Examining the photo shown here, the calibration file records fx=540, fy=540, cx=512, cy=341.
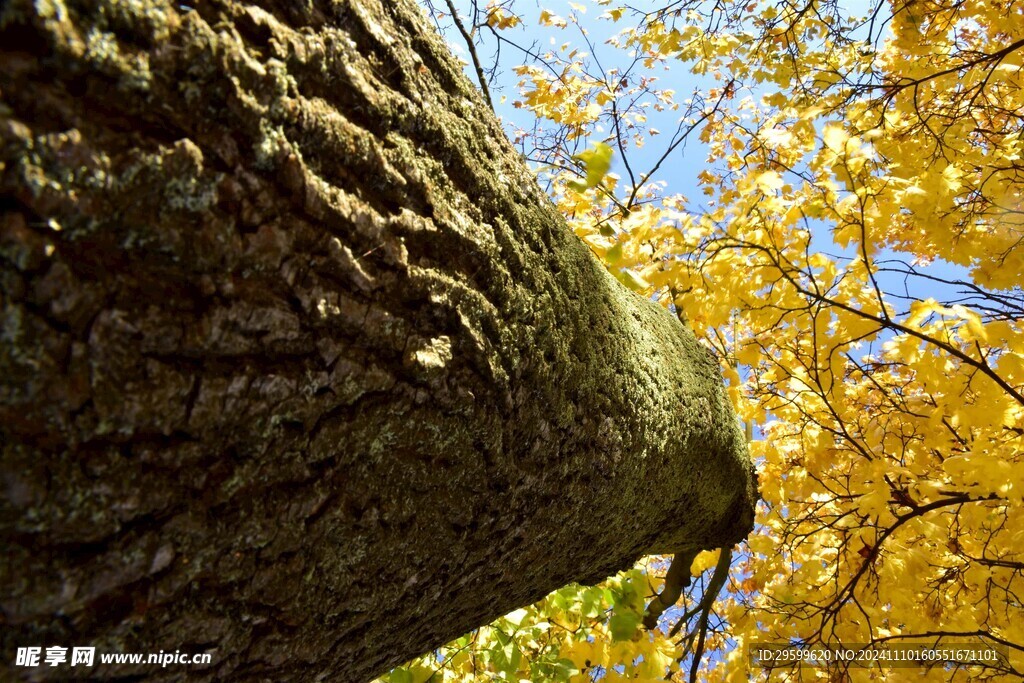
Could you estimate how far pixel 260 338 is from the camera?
0.63m

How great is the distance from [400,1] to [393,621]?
107cm

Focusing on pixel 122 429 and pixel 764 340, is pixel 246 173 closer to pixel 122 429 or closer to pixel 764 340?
pixel 122 429

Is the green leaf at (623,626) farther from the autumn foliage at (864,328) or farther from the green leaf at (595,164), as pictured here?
the green leaf at (595,164)

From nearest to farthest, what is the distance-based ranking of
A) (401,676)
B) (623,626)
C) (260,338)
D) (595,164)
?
1. (260,338)
2. (595,164)
3. (401,676)
4. (623,626)

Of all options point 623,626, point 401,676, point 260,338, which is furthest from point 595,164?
point 401,676

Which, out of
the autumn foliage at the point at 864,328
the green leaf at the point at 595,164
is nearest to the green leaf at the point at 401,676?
the autumn foliage at the point at 864,328

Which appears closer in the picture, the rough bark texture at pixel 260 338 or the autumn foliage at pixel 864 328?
the rough bark texture at pixel 260 338

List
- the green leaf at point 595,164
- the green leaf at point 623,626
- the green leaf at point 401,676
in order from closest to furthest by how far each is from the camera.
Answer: the green leaf at point 595,164 → the green leaf at point 401,676 → the green leaf at point 623,626

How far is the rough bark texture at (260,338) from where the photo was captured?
1.62ft

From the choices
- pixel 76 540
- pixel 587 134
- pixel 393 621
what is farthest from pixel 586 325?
pixel 587 134

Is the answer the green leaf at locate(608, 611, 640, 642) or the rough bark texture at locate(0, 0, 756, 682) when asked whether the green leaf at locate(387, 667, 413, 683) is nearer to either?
the green leaf at locate(608, 611, 640, 642)

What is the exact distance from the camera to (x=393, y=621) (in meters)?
0.99

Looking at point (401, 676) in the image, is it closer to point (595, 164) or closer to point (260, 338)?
point (260, 338)

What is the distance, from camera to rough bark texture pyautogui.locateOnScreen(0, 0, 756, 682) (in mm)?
495
